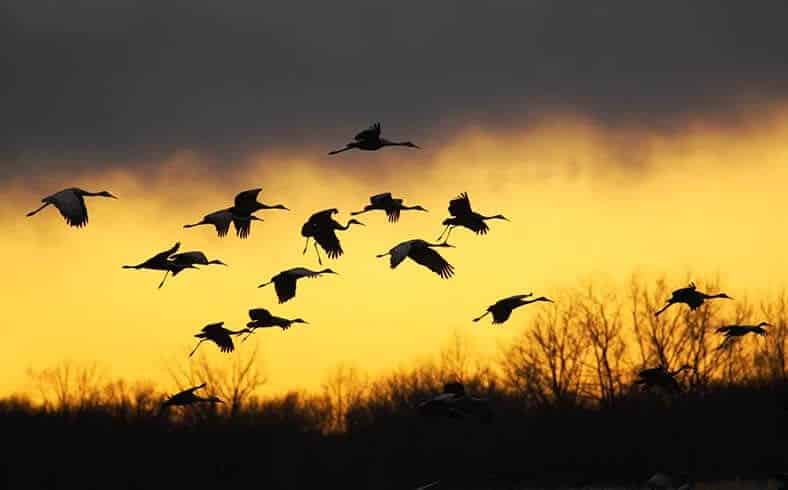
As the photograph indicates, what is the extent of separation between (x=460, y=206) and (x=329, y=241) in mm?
2529

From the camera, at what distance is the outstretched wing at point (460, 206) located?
28219 millimetres

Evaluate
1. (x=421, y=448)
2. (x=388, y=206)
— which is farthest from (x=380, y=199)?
(x=421, y=448)

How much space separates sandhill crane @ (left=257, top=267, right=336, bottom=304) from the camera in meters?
28.0

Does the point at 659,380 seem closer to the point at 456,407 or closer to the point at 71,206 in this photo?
the point at 456,407

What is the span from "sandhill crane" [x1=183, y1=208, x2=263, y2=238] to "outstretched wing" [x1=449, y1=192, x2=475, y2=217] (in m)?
3.23

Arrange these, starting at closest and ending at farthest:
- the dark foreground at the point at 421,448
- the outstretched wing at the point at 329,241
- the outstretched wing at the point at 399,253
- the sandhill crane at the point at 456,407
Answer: the outstretched wing at the point at 399,253 → the sandhill crane at the point at 456,407 → the outstretched wing at the point at 329,241 → the dark foreground at the point at 421,448

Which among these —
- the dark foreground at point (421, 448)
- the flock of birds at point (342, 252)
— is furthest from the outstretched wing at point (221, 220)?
the dark foreground at point (421, 448)

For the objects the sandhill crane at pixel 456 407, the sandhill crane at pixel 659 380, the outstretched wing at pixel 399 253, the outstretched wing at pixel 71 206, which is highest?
the outstretched wing at pixel 71 206

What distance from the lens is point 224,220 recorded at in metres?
28.0

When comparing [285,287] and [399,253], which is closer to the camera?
[399,253]

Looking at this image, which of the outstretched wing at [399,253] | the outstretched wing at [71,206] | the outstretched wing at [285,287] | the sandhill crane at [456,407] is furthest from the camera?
the outstretched wing at [285,287]

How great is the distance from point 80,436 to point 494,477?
19.0 metres

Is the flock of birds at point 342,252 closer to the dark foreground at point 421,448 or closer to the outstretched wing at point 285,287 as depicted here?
the outstretched wing at point 285,287

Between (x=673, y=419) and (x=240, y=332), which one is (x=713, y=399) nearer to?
(x=673, y=419)
